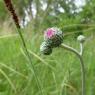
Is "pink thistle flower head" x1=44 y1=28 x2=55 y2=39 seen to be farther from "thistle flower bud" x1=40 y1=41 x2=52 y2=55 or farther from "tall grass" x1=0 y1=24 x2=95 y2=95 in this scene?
"tall grass" x1=0 y1=24 x2=95 y2=95

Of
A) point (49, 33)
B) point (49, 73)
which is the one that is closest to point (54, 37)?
point (49, 33)

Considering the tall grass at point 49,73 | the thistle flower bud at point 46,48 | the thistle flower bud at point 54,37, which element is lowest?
the tall grass at point 49,73

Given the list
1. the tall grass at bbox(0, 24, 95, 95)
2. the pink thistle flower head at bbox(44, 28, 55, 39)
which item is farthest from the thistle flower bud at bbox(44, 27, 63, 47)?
the tall grass at bbox(0, 24, 95, 95)

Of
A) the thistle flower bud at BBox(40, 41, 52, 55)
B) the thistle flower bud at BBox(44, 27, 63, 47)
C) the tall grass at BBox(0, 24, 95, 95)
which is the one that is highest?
the thistle flower bud at BBox(44, 27, 63, 47)

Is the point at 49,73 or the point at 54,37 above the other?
the point at 54,37

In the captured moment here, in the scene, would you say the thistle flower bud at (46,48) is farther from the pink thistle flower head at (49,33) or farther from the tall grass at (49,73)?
the tall grass at (49,73)

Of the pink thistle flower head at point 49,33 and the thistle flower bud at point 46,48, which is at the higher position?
the pink thistle flower head at point 49,33

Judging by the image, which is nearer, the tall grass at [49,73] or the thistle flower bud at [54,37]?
the thistle flower bud at [54,37]

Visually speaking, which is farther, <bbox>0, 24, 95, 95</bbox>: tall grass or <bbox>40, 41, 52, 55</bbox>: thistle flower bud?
<bbox>0, 24, 95, 95</bbox>: tall grass

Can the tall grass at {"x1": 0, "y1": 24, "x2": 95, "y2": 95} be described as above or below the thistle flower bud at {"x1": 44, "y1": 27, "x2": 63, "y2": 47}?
below

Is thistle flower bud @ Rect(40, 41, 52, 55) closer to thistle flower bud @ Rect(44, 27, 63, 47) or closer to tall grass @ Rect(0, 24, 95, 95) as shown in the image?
thistle flower bud @ Rect(44, 27, 63, 47)

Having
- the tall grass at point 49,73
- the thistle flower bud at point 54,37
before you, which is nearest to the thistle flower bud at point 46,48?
the thistle flower bud at point 54,37

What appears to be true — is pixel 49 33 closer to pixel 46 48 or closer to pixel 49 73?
pixel 46 48
